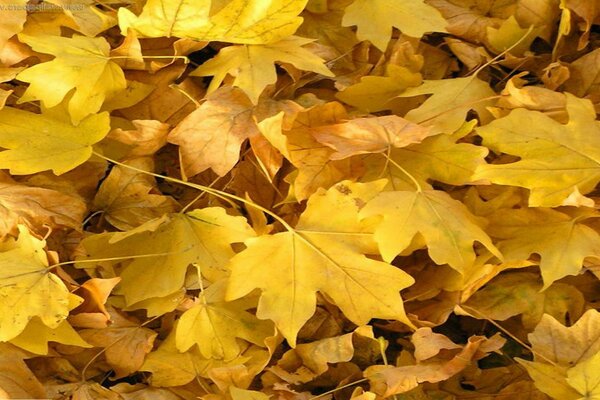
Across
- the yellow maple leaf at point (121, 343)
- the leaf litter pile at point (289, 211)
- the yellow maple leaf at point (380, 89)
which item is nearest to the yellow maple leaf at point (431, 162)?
the leaf litter pile at point (289, 211)

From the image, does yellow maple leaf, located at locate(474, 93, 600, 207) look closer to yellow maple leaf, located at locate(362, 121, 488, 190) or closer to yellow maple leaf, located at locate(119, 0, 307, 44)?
yellow maple leaf, located at locate(362, 121, 488, 190)

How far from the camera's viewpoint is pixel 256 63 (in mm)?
1342

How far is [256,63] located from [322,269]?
34 centimetres

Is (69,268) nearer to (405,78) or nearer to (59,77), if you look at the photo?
(59,77)

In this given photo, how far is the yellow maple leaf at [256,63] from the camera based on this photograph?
4.33 ft

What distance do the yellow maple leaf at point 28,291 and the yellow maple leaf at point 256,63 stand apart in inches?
13.9

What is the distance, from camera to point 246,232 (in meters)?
1.26

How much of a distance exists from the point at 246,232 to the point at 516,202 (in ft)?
1.25

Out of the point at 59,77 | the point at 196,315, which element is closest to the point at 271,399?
the point at 196,315

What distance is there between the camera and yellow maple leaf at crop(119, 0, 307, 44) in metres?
1.34

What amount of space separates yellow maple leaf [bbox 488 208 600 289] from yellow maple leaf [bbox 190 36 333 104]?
333mm

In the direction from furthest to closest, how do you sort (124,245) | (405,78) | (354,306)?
(405,78)
(124,245)
(354,306)

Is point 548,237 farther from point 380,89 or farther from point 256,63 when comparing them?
point 256,63

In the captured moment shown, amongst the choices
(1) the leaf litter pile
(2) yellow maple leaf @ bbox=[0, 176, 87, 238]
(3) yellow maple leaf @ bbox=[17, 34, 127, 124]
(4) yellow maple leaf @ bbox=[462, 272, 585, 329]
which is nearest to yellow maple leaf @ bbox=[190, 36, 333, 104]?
(1) the leaf litter pile
